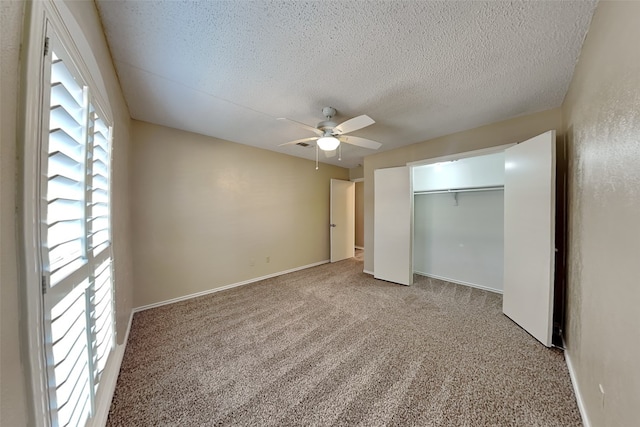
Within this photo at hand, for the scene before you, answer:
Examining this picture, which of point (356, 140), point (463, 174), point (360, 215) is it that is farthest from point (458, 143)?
point (360, 215)

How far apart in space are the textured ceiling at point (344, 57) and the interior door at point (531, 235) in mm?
586

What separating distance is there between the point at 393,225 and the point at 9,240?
12.4ft

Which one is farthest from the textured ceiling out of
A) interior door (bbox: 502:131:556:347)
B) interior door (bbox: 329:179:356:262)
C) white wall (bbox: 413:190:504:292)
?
interior door (bbox: 329:179:356:262)

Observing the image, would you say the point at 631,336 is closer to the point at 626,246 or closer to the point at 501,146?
the point at 626,246

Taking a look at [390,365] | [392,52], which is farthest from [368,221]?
[392,52]

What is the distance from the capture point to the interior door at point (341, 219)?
16.7ft

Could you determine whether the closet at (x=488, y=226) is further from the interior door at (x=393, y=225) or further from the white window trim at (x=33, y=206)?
the white window trim at (x=33, y=206)

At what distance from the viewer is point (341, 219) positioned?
17.5 feet

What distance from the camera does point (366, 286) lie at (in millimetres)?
3572

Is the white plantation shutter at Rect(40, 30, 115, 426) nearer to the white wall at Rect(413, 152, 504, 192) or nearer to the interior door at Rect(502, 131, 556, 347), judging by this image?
the interior door at Rect(502, 131, 556, 347)

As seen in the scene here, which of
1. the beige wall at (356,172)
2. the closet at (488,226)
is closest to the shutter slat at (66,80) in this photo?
the closet at (488,226)

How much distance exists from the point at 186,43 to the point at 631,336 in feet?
9.10

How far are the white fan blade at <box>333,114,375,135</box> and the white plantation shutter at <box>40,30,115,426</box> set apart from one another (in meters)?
1.76

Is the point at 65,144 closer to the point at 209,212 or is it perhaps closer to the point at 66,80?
the point at 66,80
